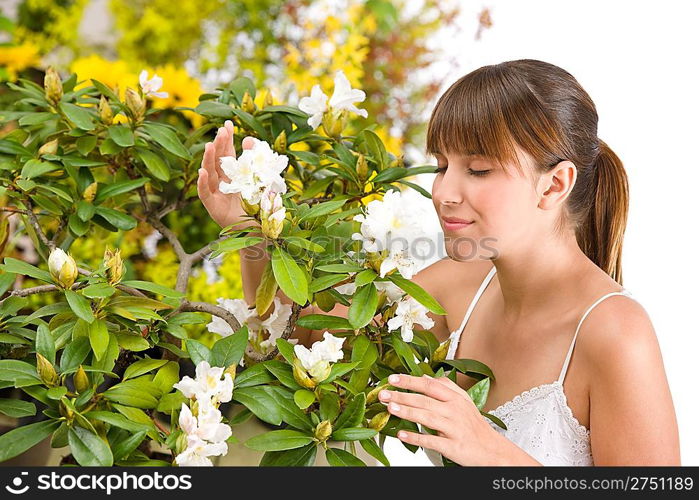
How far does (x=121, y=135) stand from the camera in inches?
42.5

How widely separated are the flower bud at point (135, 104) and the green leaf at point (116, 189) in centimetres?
10

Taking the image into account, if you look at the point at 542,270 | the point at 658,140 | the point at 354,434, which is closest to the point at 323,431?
the point at 354,434

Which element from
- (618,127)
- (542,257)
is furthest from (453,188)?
(618,127)

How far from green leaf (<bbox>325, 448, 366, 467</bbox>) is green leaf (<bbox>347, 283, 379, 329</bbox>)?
0.45 ft

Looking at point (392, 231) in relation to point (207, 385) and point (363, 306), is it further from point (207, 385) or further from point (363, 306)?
point (207, 385)

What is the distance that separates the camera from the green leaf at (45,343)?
2.63ft

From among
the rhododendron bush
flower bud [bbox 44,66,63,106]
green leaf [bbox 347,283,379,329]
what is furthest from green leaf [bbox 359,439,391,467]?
flower bud [bbox 44,66,63,106]

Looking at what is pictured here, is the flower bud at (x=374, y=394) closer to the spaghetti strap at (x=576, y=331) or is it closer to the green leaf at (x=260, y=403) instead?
the green leaf at (x=260, y=403)

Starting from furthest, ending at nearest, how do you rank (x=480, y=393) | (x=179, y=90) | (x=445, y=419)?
Result: (x=179, y=90) → (x=480, y=393) → (x=445, y=419)

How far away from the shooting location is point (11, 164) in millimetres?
1076

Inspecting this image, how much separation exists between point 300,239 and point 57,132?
48cm

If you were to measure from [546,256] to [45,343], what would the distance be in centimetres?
74

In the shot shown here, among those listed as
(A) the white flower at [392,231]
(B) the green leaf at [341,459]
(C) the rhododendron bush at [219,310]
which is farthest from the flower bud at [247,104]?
(B) the green leaf at [341,459]
